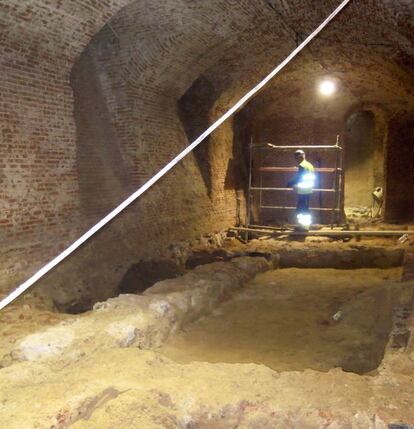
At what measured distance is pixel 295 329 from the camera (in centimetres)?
608

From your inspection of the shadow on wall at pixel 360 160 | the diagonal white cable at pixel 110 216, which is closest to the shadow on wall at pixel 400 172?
the shadow on wall at pixel 360 160

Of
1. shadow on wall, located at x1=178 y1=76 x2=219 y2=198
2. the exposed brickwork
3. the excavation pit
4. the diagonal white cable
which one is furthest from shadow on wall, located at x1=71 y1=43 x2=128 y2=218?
the diagonal white cable

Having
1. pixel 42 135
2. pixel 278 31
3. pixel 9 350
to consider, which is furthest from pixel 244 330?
pixel 278 31

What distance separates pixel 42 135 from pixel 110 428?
500cm

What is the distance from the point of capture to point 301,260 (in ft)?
33.6

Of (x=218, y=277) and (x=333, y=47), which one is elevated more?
(x=333, y=47)

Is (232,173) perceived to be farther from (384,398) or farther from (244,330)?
(384,398)

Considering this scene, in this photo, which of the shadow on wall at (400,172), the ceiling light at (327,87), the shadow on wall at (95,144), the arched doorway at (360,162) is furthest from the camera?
the arched doorway at (360,162)

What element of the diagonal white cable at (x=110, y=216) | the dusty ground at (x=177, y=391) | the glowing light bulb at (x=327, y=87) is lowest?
the dusty ground at (x=177, y=391)

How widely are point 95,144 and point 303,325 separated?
189 inches

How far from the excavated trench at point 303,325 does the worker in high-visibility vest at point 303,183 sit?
268 centimetres

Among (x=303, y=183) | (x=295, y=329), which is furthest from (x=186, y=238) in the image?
(x=295, y=329)

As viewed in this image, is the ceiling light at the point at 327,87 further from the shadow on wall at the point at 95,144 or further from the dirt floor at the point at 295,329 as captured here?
the shadow on wall at the point at 95,144

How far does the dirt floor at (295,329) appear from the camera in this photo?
16.8ft
